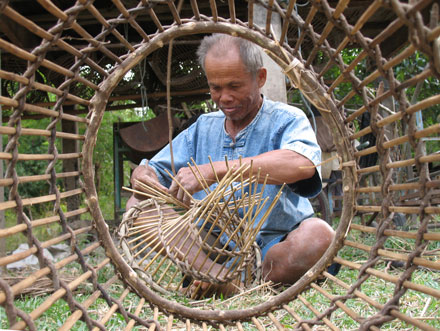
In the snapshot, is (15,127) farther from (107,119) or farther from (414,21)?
(107,119)

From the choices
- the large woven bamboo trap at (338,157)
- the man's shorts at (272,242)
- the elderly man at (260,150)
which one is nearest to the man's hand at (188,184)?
the elderly man at (260,150)

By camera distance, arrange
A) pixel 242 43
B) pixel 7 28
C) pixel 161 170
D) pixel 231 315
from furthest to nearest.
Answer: pixel 7 28, pixel 161 170, pixel 242 43, pixel 231 315

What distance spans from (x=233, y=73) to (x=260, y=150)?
1.10 ft

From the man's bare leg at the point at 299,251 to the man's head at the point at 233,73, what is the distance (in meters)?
0.52

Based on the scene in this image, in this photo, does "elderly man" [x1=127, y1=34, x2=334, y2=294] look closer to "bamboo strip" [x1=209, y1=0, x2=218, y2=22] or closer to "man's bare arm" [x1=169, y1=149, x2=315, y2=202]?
"man's bare arm" [x1=169, y1=149, x2=315, y2=202]

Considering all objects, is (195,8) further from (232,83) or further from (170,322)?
(170,322)

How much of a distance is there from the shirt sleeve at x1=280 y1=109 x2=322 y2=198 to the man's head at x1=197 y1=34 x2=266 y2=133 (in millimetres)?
198

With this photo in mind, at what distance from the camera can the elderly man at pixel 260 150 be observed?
4.41 ft

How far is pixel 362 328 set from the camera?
0.79 metres

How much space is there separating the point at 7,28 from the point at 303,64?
219 centimetres

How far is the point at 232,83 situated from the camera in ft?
5.14

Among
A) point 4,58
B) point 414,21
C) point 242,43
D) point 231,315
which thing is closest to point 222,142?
point 242,43

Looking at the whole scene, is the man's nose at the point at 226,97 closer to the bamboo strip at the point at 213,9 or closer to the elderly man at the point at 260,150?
the elderly man at the point at 260,150

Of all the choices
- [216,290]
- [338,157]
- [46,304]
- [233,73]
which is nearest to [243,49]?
[233,73]
